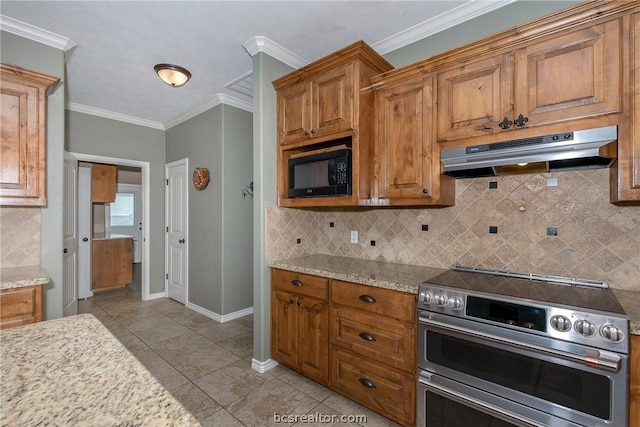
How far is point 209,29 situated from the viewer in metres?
2.33

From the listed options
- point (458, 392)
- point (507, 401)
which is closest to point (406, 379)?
point (458, 392)

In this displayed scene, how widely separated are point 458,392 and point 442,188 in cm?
122

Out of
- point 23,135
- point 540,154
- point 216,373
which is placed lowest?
point 216,373

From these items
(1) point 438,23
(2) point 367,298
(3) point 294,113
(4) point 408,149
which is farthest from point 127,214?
(1) point 438,23

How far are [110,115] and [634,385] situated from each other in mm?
5662

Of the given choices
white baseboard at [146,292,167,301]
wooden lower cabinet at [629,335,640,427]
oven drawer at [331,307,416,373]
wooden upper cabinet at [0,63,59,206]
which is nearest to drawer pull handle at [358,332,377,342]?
oven drawer at [331,307,416,373]

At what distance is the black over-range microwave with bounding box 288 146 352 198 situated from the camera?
2191 millimetres

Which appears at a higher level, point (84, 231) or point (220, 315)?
point (84, 231)

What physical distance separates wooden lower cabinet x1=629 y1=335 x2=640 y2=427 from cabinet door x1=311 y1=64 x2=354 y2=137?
6.13ft

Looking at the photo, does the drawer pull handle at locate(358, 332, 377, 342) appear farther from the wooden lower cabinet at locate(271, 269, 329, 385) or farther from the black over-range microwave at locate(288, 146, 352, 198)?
the black over-range microwave at locate(288, 146, 352, 198)

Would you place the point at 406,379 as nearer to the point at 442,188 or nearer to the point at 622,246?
the point at 442,188

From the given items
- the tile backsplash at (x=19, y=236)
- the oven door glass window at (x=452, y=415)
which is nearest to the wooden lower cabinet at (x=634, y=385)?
the oven door glass window at (x=452, y=415)

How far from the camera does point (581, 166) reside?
1718 millimetres

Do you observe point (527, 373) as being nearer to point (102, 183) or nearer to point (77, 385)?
point (77, 385)
